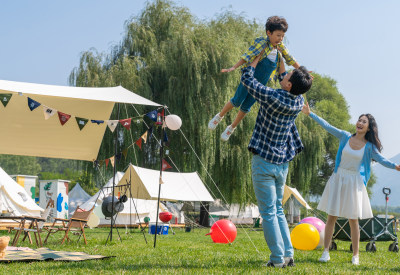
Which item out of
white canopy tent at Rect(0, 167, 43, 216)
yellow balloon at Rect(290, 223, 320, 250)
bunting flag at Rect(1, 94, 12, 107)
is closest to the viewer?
yellow balloon at Rect(290, 223, 320, 250)

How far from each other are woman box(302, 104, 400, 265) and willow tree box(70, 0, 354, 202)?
370 inches

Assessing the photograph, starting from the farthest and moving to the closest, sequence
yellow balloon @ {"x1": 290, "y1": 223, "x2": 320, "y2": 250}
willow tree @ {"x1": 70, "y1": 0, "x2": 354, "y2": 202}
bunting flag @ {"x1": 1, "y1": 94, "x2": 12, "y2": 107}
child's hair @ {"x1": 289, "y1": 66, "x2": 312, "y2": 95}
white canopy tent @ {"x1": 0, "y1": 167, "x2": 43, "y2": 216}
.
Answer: willow tree @ {"x1": 70, "y1": 0, "x2": 354, "y2": 202} < white canopy tent @ {"x1": 0, "y1": 167, "x2": 43, "y2": 216} < bunting flag @ {"x1": 1, "y1": 94, "x2": 12, "y2": 107} < yellow balloon @ {"x1": 290, "y1": 223, "x2": 320, "y2": 250} < child's hair @ {"x1": 289, "y1": 66, "x2": 312, "y2": 95}

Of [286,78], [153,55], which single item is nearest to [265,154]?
[286,78]

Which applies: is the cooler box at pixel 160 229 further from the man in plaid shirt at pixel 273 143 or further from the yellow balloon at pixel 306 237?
the man in plaid shirt at pixel 273 143

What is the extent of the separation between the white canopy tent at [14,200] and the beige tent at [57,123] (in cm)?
422

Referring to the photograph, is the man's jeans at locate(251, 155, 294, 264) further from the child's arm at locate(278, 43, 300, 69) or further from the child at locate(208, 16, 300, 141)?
the child's arm at locate(278, 43, 300, 69)

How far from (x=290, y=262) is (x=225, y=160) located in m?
11.8

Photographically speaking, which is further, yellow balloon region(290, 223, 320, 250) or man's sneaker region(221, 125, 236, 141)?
yellow balloon region(290, 223, 320, 250)

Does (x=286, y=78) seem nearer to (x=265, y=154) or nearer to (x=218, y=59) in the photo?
(x=265, y=154)

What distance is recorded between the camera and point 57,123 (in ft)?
32.9

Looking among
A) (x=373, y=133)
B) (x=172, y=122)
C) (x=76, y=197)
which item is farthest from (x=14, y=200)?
(x=373, y=133)

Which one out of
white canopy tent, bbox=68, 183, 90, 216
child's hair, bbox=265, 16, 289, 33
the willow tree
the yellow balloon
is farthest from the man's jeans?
white canopy tent, bbox=68, 183, 90, 216

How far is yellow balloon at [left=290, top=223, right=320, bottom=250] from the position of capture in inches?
251

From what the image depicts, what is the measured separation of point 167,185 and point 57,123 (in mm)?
4764
